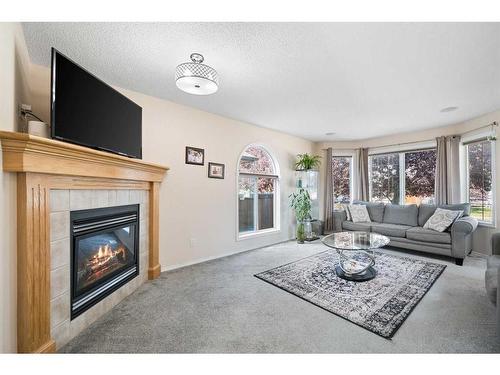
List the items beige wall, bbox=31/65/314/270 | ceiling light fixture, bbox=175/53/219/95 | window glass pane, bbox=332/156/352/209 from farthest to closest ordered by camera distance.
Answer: window glass pane, bbox=332/156/352/209 < beige wall, bbox=31/65/314/270 < ceiling light fixture, bbox=175/53/219/95

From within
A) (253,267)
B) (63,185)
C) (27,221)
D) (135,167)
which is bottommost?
(253,267)

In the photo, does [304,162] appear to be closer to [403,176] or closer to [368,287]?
[403,176]

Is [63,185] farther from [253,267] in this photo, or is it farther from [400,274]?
[400,274]

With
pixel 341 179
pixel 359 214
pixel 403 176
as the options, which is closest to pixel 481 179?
pixel 403 176

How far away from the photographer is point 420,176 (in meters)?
4.54

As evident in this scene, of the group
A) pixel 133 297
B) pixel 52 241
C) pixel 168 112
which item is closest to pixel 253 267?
pixel 133 297

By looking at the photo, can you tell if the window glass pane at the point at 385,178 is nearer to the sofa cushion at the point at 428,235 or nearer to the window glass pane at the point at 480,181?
the window glass pane at the point at 480,181

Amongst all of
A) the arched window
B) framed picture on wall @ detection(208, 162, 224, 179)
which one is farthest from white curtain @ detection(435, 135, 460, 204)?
framed picture on wall @ detection(208, 162, 224, 179)

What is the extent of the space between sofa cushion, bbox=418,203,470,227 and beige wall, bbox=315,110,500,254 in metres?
0.36

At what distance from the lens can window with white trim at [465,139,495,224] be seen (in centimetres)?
353

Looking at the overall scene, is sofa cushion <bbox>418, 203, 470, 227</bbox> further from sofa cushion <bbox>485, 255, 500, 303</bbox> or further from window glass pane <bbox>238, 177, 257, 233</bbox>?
window glass pane <bbox>238, 177, 257, 233</bbox>

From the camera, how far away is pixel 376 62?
6.45 ft

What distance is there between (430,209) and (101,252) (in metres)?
5.19

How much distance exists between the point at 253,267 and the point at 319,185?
312 cm
